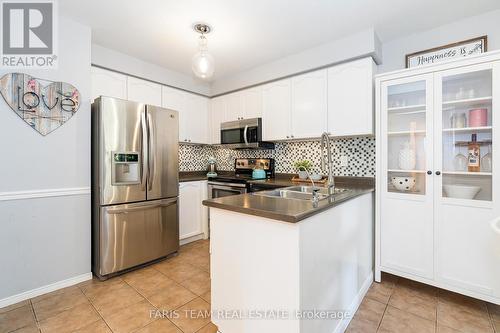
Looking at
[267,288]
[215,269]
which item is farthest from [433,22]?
[215,269]

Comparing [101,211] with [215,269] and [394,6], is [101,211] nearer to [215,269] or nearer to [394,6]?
[215,269]

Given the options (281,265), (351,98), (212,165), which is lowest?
(281,265)

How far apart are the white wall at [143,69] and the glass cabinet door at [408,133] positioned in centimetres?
271

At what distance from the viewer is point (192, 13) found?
2.07m

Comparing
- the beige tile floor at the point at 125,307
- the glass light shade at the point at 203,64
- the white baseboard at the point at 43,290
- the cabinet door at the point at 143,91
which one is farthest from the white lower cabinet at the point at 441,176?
the white baseboard at the point at 43,290

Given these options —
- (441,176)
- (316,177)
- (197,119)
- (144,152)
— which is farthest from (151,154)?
(441,176)

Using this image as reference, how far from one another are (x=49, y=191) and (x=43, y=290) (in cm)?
87

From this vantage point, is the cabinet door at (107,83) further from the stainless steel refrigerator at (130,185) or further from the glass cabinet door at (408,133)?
the glass cabinet door at (408,133)

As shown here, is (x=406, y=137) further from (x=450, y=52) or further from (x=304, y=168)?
(x=304, y=168)

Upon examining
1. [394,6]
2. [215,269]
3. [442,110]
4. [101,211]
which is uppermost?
[394,6]

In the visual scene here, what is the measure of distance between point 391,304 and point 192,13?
302cm

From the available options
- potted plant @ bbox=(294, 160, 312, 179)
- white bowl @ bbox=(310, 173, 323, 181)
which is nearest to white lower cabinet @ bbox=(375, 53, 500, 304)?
white bowl @ bbox=(310, 173, 323, 181)

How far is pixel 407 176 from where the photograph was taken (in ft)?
7.23

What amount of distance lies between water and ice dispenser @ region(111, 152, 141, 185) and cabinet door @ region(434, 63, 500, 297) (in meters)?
2.84
